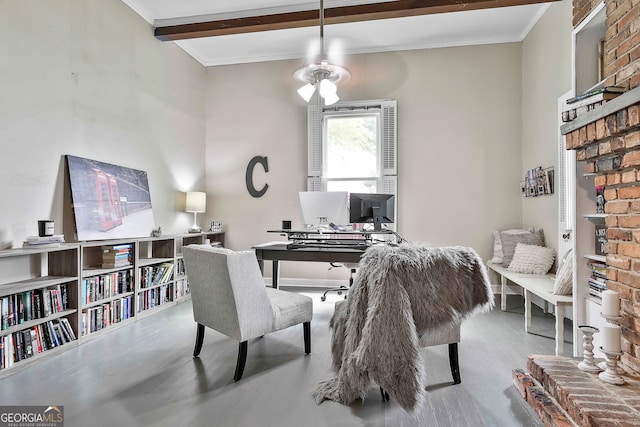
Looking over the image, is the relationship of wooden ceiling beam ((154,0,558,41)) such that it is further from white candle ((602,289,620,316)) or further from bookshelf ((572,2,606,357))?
white candle ((602,289,620,316))

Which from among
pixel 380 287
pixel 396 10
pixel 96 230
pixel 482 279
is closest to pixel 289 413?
pixel 380 287

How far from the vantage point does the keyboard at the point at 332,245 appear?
9.89 ft

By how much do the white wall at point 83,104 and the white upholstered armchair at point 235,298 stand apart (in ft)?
5.00

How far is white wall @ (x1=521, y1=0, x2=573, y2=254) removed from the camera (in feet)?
11.8

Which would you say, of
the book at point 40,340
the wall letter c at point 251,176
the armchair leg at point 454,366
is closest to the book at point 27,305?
the book at point 40,340

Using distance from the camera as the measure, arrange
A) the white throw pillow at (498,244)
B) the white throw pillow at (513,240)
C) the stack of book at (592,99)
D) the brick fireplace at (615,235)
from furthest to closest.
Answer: the white throw pillow at (498,244) → the white throw pillow at (513,240) → the stack of book at (592,99) → the brick fireplace at (615,235)

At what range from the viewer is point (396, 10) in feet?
13.1

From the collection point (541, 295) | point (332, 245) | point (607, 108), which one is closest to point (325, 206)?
point (332, 245)

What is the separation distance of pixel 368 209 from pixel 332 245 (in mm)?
540

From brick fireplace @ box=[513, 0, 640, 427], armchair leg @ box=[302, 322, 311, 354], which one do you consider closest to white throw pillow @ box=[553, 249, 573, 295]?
brick fireplace @ box=[513, 0, 640, 427]

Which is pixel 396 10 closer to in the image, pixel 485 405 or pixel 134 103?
pixel 134 103

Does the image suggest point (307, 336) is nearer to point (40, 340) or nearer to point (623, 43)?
point (40, 340)

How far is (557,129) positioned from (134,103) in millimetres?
4482

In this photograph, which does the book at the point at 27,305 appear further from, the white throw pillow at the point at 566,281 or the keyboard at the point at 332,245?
the white throw pillow at the point at 566,281
